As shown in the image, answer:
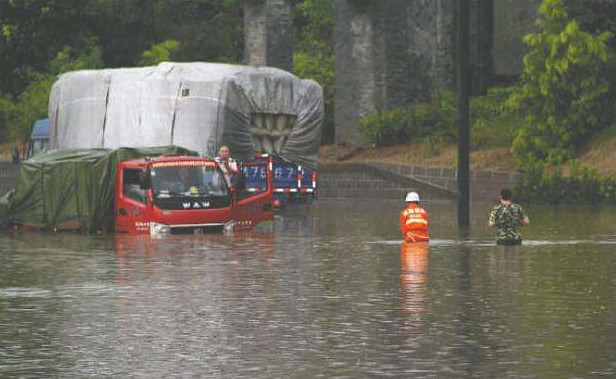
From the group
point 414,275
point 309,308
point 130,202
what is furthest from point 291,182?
point 309,308

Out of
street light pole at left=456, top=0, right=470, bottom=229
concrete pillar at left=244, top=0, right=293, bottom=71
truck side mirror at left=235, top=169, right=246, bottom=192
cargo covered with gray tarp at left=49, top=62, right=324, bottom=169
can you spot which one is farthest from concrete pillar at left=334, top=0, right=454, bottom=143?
street light pole at left=456, top=0, right=470, bottom=229

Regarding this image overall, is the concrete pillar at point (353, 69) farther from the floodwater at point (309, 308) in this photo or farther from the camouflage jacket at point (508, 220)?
the camouflage jacket at point (508, 220)

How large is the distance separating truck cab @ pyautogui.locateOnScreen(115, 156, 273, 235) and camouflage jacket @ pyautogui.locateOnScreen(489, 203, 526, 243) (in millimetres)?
6848

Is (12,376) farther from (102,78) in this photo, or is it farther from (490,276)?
(102,78)

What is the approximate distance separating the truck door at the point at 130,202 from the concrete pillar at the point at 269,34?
30.8 meters

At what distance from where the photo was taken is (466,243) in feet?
96.3

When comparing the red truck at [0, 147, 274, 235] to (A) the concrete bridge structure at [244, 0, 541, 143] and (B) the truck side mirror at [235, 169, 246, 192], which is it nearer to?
(B) the truck side mirror at [235, 169, 246, 192]

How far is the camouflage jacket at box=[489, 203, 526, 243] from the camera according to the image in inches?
1074

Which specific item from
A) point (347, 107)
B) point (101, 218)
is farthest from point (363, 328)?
point (347, 107)

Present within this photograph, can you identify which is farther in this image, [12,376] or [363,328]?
[363,328]

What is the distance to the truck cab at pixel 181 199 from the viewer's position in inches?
1299

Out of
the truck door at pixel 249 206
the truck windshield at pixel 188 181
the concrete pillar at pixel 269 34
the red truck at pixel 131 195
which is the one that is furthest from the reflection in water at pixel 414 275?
the concrete pillar at pixel 269 34

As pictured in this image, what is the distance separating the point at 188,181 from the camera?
34.2 meters

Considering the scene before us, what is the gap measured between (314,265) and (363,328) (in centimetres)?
823
